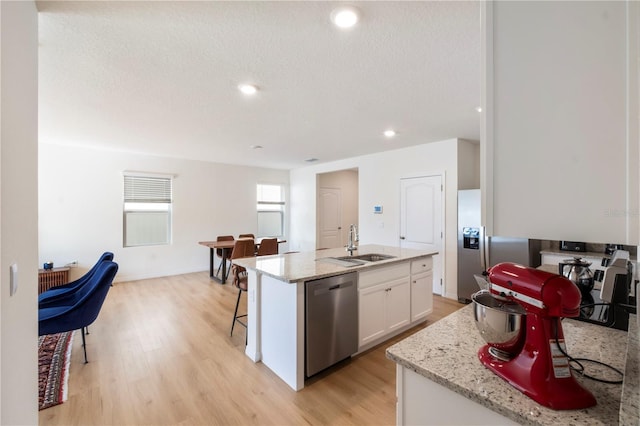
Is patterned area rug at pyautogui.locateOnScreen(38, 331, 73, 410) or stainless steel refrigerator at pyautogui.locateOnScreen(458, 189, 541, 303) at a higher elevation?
stainless steel refrigerator at pyautogui.locateOnScreen(458, 189, 541, 303)

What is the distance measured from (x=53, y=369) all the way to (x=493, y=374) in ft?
10.9

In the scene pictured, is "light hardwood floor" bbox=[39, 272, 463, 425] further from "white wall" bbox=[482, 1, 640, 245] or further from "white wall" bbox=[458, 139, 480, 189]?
"white wall" bbox=[458, 139, 480, 189]

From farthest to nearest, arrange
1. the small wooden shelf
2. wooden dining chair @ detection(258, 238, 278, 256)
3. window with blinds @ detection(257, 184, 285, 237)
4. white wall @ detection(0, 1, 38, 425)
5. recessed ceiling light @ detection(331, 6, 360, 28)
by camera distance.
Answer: window with blinds @ detection(257, 184, 285, 237), wooden dining chair @ detection(258, 238, 278, 256), the small wooden shelf, recessed ceiling light @ detection(331, 6, 360, 28), white wall @ detection(0, 1, 38, 425)

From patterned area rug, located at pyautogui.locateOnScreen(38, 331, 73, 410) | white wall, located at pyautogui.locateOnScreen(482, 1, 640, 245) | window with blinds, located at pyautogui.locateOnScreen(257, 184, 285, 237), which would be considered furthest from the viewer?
window with blinds, located at pyautogui.locateOnScreen(257, 184, 285, 237)

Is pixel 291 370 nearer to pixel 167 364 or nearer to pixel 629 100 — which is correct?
pixel 167 364

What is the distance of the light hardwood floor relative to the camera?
188 cm

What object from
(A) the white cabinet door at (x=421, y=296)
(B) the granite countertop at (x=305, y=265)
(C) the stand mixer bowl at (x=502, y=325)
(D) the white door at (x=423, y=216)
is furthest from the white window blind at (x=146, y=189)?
(C) the stand mixer bowl at (x=502, y=325)

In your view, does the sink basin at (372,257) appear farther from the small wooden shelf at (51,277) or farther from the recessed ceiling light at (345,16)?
the small wooden shelf at (51,277)

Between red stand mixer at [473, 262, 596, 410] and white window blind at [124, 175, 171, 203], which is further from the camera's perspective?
white window blind at [124, 175, 171, 203]

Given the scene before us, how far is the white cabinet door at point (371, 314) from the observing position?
2588mm

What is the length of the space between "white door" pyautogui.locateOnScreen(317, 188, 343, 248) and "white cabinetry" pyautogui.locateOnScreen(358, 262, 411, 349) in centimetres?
406

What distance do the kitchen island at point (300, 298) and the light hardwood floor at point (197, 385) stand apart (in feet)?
0.49

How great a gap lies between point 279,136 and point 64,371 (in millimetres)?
3407

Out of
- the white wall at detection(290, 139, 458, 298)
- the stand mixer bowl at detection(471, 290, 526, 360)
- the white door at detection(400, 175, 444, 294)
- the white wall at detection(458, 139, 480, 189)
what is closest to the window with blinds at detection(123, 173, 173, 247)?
the white wall at detection(290, 139, 458, 298)
